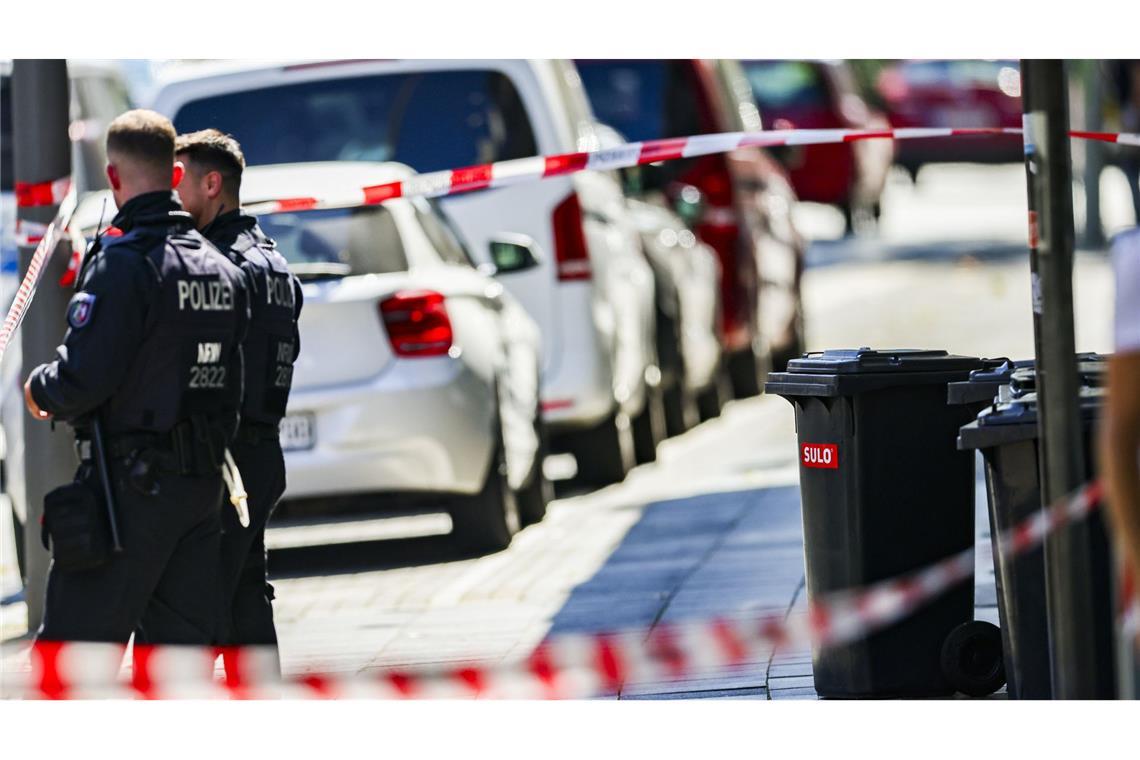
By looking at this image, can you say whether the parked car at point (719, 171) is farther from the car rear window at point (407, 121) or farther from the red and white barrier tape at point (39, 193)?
the red and white barrier tape at point (39, 193)

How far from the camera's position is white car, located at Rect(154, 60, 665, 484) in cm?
1144

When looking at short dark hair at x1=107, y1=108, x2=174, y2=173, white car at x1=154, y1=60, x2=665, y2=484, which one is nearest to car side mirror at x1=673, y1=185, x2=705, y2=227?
white car at x1=154, y1=60, x2=665, y2=484

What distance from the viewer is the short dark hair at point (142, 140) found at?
6020 millimetres

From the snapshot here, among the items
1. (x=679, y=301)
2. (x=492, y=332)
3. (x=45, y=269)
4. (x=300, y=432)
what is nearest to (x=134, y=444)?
(x=45, y=269)

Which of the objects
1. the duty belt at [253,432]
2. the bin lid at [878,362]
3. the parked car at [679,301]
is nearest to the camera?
the duty belt at [253,432]

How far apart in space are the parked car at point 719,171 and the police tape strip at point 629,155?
5.63 metres

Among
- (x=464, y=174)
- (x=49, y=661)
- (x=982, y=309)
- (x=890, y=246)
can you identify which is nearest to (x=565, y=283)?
(x=464, y=174)

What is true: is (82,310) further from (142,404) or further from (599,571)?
(599,571)

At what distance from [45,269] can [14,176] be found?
500 mm

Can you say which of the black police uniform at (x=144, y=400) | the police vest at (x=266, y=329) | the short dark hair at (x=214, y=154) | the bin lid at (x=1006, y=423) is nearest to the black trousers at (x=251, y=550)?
the police vest at (x=266, y=329)

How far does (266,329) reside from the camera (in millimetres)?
6547

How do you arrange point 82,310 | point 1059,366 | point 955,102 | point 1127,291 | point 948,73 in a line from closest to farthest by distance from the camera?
point 1127,291 → point 1059,366 → point 82,310 → point 955,102 → point 948,73

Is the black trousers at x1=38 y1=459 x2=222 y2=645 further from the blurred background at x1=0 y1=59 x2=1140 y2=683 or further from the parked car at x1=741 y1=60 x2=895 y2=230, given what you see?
the parked car at x1=741 y1=60 x2=895 y2=230

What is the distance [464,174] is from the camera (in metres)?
8.22
